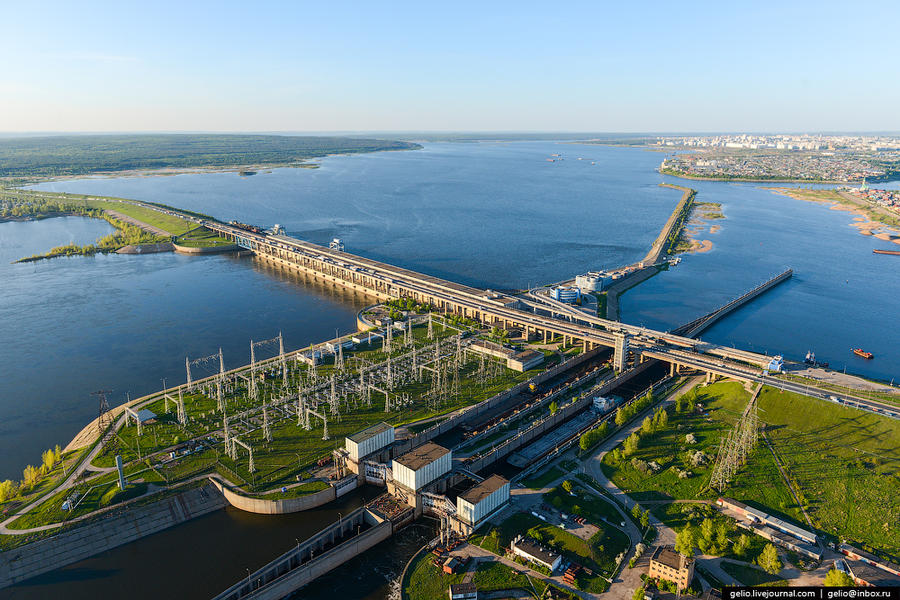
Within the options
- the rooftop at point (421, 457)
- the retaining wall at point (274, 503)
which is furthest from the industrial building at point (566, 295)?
the retaining wall at point (274, 503)

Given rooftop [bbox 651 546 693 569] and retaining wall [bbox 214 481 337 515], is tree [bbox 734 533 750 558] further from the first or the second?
retaining wall [bbox 214 481 337 515]

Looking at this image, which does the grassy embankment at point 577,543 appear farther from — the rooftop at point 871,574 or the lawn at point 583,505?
the rooftop at point 871,574

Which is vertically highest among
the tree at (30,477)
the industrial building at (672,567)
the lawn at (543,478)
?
the tree at (30,477)

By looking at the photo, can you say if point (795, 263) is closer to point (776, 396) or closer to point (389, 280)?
point (776, 396)

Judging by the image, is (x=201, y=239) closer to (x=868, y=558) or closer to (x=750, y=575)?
(x=750, y=575)

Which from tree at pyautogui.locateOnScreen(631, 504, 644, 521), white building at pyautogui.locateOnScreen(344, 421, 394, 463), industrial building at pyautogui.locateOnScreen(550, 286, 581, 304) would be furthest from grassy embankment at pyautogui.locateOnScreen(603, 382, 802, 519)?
industrial building at pyautogui.locateOnScreen(550, 286, 581, 304)

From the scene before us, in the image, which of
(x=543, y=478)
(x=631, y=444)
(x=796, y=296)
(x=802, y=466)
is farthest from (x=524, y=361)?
(x=796, y=296)
